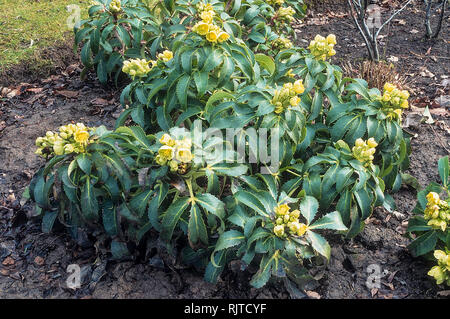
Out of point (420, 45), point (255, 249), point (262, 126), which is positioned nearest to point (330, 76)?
point (262, 126)

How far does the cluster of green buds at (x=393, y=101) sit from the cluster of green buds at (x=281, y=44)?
123 cm

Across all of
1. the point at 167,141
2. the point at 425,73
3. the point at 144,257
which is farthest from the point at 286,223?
the point at 425,73

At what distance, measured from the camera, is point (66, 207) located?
270 cm

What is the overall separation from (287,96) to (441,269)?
130cm

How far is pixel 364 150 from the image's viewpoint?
8.26 ft

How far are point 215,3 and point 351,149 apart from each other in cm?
156

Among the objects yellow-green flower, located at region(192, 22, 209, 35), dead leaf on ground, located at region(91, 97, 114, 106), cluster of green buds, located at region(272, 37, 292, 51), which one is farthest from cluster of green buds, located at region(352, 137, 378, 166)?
dead leaf on ground, located at region(91, 97, 114, 106)

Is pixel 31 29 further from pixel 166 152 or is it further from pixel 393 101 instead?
pixel 393 101

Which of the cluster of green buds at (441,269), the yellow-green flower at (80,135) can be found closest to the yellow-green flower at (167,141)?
the yellow-green flower at (80,135)

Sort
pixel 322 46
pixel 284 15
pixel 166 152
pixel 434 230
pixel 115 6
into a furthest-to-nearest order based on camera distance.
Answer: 1. pixel 284 15
2. pixel 115 6
3. pixel 322 46
4. pixel 434 230
5. pixel 166 152

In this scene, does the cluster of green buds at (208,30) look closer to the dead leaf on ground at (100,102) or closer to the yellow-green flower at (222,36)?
the yellow-green flower at (222,36)

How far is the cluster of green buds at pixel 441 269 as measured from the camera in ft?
8.05

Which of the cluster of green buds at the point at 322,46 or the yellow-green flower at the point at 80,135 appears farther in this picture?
the cluster of green buds at the point at 322,46

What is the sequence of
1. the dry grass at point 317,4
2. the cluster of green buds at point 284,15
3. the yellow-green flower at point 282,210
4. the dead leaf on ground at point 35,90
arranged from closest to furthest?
1. the yellow-green flower at point 282,210
2. the cluster of green buds at point 284,15
3. the dead leaf on ground at point 35,90
4. the dry grass at point 317,4
